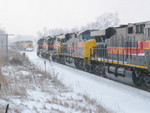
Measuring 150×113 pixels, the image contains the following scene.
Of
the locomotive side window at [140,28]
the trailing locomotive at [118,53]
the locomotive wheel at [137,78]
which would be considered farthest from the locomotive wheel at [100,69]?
the locomotive side window at [140,28]

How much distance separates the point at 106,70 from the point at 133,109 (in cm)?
687

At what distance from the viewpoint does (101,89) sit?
11.6 meters

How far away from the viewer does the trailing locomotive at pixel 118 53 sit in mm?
11130

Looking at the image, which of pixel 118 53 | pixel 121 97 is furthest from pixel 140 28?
pixel 121 97

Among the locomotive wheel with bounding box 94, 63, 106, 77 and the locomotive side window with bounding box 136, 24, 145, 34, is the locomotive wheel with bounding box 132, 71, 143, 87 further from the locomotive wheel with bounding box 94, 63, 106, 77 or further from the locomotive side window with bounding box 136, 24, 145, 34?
the locomotive wheel with bounding box 94, 63, 106, 77

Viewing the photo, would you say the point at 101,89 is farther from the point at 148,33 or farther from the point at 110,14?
the point at 110,14

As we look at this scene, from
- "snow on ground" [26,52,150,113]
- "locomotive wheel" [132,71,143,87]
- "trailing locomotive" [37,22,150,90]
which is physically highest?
"trailing locomotive" [37,22,150,90]

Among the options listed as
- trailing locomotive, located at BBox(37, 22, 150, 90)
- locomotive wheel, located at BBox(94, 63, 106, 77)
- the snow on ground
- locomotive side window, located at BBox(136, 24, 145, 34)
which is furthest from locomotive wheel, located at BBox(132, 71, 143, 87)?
locomotive wheel, located at BBox(94, 63, 106, 77)

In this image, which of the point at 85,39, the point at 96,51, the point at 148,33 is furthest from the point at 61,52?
the point at 148,33

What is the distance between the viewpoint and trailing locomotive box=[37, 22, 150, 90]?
11130 mm

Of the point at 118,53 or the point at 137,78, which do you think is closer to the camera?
the point at 137,78

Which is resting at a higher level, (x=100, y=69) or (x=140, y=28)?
(x=140, y=28)

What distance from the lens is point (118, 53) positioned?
13828mm

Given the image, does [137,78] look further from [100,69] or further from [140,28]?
[100,69]
